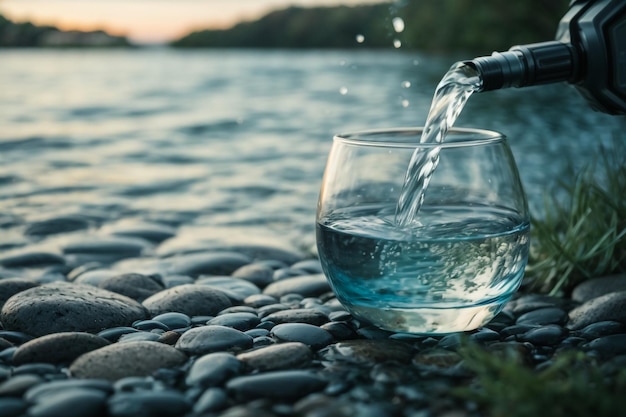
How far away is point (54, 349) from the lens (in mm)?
2111

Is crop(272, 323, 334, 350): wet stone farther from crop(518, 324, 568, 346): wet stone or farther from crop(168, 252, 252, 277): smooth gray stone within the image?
crop(168, 252, 252, 277): smooth gray stone

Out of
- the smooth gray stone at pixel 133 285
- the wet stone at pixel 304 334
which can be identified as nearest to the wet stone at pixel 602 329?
the wet stone at pixel 304 334

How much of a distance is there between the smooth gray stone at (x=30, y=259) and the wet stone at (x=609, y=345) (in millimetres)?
2413

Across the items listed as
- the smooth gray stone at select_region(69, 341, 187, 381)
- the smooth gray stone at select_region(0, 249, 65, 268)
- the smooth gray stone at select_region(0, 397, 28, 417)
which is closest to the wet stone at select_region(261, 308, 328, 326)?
the smooth gray stone at select_region(69, 341, 187, 381)

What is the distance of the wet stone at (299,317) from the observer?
97.9 inches

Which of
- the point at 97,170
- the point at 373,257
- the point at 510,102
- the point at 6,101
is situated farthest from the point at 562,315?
the point at 6,101

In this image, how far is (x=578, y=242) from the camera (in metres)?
3.12

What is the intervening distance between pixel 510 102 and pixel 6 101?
7.95 metres

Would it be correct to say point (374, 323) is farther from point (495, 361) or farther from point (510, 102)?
point (510, 102)

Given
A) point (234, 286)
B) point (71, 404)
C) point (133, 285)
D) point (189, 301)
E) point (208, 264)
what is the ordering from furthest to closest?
point (208, 264), point (234, 286), point (133, 285), point (189, 301), point (71, 404)

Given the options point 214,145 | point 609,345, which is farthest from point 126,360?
point 214,145

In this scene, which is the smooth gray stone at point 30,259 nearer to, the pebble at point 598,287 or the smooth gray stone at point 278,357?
the smooth gray stone at point 278,357

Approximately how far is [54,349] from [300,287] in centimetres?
113

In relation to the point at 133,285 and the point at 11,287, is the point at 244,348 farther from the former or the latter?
the point at 11,287
